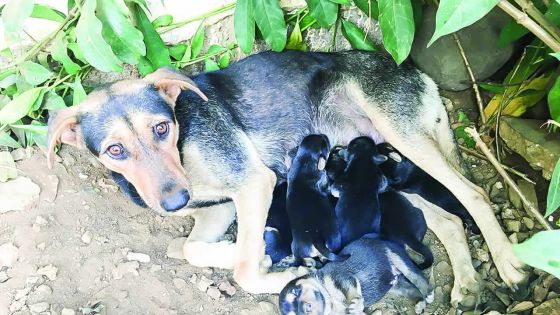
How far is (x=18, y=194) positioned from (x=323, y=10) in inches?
79.5

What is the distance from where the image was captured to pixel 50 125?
3271 mm

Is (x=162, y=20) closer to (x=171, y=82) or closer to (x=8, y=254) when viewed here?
(x=171, y=82)

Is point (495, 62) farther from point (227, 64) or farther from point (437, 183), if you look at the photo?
point (227, 64)

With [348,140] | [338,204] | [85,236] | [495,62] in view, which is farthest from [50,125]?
[495,62]

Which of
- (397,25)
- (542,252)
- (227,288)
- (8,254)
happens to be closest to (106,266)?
(8,254)

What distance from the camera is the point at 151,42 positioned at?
3.91 m

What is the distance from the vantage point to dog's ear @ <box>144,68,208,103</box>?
3.28 meters

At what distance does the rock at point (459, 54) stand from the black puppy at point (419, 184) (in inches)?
29.4

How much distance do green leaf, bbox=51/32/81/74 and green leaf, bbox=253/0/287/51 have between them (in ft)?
3.60

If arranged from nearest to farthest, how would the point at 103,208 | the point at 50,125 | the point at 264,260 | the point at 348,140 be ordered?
the point at 50,125 → the point at 264,260 → the point at 103,208 → the point at 348,140

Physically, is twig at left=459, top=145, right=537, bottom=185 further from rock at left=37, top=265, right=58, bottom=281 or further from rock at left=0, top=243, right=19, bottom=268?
rock at left=0, top=243, right=19, bottom=268

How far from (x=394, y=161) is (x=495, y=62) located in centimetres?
101

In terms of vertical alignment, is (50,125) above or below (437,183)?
above

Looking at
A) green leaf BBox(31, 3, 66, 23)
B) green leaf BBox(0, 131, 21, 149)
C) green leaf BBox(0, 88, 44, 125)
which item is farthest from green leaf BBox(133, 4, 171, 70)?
green leaf BBox(0, 131, 21, 149)
